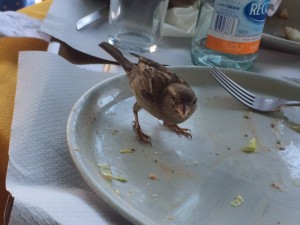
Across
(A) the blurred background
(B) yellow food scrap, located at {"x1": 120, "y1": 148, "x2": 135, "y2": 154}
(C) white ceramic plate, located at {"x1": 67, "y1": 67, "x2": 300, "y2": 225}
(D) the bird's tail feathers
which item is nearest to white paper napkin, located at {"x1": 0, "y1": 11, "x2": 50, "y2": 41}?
(D) the bird's tail feathers

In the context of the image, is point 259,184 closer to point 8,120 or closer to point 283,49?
point 8,120

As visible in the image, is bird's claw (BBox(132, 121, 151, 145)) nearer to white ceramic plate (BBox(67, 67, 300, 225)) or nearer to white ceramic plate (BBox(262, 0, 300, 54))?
white ceramic plate (BBox(67, 67, 300, 225))

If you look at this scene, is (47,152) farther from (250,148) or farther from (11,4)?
(11,4)

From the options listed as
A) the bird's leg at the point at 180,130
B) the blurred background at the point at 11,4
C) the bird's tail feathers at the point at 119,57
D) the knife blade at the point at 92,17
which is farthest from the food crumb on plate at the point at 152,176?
the blurred background at the point at 11,4

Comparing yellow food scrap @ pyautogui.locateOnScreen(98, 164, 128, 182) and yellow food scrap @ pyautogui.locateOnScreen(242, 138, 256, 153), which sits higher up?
yellow food scrap @ pyautogui.locateOnScreen(98, 164, 128, 182)

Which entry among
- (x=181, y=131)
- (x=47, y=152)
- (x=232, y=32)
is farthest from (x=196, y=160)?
(x=232, y=32)

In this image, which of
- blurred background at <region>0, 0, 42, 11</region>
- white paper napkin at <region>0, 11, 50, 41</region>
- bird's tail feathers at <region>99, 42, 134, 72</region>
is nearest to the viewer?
bird's tail feathers at <region>99, 42, 134, 72</region>

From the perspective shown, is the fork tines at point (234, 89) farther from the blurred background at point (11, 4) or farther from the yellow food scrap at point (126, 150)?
the blurred background at point (11, 4)
